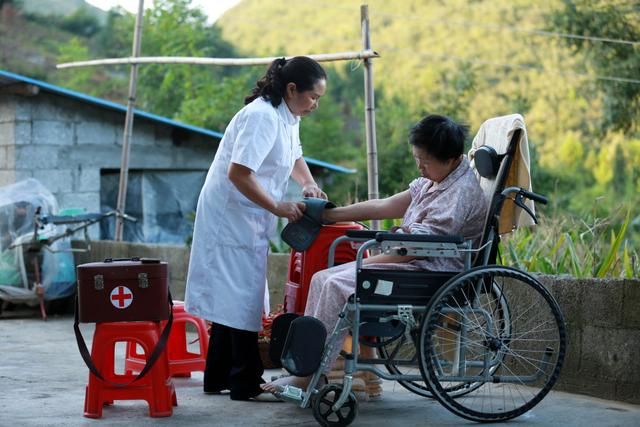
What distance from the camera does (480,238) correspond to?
452 cm

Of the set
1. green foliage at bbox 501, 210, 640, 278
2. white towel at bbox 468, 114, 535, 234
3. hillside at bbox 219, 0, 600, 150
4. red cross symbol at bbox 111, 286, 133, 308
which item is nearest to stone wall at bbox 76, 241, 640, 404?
green foliage at bbox 501, 210, 640, 278

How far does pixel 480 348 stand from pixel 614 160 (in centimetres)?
3249

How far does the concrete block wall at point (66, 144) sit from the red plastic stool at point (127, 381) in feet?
21.2

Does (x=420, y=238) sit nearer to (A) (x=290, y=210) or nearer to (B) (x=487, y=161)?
(B) (x=487, y=161)

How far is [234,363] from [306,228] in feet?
2.47

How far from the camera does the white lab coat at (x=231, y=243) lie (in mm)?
4918

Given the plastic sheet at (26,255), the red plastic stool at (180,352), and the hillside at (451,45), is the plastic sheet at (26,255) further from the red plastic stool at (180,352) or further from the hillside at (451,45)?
the hillside at (451,45)

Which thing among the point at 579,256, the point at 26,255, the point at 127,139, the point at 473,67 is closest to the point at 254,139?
the point at 579,256

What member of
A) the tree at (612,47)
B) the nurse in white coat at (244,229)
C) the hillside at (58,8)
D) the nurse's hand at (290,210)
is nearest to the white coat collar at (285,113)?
the nurse in white coat at (244,229)

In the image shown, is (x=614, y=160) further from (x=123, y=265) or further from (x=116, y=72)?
(x=123, y=265)

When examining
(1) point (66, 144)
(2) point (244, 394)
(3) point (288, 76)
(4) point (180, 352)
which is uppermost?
(1) point (66, 144)

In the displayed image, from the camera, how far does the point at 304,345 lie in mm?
4207

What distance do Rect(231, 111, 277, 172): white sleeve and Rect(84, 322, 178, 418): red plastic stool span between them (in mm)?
808

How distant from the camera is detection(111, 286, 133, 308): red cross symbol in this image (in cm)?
461
